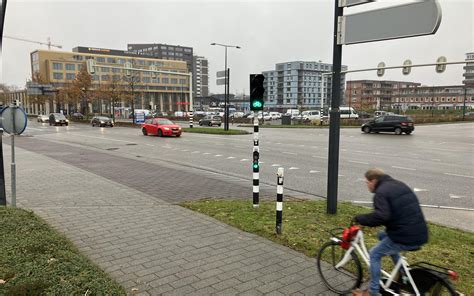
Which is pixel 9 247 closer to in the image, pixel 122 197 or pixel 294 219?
pixel 122 197

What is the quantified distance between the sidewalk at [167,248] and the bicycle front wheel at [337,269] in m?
0.12

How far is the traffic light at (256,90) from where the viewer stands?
6.69 metres

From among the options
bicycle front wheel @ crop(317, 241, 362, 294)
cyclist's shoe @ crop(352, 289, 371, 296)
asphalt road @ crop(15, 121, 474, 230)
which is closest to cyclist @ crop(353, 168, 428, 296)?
cyclist's shoe @ crop(352, 289, 371, 296)

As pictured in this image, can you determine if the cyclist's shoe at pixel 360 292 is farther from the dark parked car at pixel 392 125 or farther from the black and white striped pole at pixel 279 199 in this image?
the dark parked car at pixel 392 125

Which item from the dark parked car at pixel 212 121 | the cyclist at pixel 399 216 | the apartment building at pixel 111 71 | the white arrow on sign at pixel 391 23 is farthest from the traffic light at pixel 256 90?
the apartment building at pixel 111 71

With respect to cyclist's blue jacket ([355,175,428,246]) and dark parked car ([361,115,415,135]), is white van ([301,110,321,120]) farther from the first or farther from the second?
cyclist's blue jacket ([355,175,428,246])

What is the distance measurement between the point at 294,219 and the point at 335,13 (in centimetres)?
355

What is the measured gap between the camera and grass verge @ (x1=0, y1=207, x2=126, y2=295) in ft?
11.4

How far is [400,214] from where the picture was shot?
3.06 m

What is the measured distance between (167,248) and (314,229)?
2274 mm

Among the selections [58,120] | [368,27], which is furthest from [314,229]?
[58,120]

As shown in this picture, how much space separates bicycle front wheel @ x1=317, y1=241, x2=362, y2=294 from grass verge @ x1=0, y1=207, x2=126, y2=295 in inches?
84.4

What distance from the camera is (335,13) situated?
6133 millimetres

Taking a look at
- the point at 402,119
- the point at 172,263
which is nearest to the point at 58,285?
→ the point at 172,263
